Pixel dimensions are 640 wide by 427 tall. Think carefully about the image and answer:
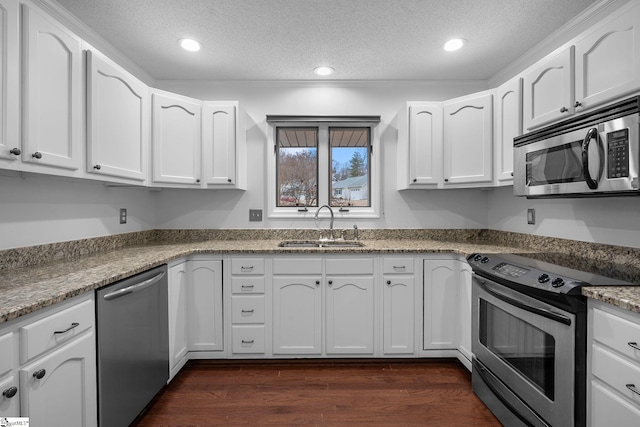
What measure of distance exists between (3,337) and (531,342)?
84.7 inches

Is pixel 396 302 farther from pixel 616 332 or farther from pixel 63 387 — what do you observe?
pixel 63 387

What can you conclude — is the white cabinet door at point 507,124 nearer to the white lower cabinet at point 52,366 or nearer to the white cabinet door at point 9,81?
the white lower cabinet at point 52,366

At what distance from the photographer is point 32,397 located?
104 centimetres

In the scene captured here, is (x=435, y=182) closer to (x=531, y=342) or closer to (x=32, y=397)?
(x=531, y=342)

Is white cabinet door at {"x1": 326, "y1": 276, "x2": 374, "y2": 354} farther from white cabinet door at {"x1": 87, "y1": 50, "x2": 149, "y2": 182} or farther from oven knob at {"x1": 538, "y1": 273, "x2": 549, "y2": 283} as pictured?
white cabinet door at {"x1": 87, "y1": 50, "x2": 149, "y2": 182}

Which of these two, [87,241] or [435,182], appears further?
[435,182]

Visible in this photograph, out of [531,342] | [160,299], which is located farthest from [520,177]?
[160,299]

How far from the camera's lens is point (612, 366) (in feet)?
3.76

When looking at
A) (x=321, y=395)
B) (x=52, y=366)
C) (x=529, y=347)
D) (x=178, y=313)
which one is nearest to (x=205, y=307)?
(x=178, y=313)

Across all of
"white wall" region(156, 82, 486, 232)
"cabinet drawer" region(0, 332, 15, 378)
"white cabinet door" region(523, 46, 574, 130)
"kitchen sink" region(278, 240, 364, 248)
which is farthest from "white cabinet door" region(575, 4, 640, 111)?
"cabinet drawer" region(0, 332, 15, 378)

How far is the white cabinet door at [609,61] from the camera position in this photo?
133 centimetres

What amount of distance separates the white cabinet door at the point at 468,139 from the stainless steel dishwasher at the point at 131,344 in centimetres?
236

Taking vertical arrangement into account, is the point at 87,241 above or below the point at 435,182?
below

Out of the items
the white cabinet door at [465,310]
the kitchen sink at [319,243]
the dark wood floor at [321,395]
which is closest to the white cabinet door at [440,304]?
the white cabinet door at [465,310]
